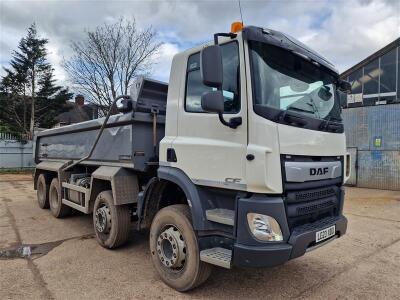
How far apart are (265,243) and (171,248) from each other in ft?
4.04

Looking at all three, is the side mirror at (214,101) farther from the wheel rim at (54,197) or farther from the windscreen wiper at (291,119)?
the wheel rim at (54,197)

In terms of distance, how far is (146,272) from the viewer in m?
4.35

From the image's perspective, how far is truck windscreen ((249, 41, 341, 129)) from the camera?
10.6 ft

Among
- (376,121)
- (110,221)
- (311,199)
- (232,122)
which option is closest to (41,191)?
(110,221)

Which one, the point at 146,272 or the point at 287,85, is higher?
the point at 287,85

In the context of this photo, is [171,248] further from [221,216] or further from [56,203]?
[56,203]

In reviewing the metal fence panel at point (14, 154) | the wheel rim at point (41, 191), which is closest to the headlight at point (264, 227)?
the wheel rim at point (41, 191)

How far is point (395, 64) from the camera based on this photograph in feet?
47.8

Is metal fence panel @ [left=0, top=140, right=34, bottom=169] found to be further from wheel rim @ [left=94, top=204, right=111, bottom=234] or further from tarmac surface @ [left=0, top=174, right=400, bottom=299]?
wheel rim @ [left=94, top=204, right=111, bottom=234]

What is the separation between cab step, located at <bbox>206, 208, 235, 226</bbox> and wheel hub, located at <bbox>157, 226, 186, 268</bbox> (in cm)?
49

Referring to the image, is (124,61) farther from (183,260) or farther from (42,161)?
(183,260)

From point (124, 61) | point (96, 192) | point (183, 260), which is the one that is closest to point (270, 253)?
point (183, 260)

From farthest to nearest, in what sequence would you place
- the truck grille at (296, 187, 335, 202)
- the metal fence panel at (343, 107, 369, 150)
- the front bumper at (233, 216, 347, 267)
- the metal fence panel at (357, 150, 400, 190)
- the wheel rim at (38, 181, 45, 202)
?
1. the metal fence panel at (343, 107, 369, 150)
2. the metal fence panel at (357, 150, 400, 190)
3. the wheel rim at (38, 181, 45, 202)
4. the truck grille at (296, 187, 335, 202)
5. the front bumper at (233, 216, 347, 267)

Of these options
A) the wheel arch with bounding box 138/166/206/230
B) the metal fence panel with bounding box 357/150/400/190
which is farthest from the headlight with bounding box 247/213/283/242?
the metal fence panel with bounding box 357/150/400/190
